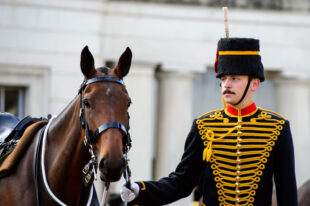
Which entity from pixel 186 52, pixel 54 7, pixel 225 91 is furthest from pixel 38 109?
pixel 225 91

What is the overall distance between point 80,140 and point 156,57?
10.7 metres

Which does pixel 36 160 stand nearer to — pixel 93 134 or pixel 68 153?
pixel 68 153

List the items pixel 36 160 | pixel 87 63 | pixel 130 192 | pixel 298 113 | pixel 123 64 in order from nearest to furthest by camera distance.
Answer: pixel 130 192, pixel 87 63, pixel 123 64, pixel 36 160, pixel 298 113

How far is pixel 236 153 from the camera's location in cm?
539

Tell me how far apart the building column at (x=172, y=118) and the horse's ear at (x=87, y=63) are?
1051 centimetres

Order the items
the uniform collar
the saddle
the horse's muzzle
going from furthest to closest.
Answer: the saddle
the uniform collar
the horse's muzzle

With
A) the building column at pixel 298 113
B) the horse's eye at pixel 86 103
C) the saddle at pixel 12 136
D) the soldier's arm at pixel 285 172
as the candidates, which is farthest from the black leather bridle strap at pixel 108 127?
the building column at pixel 298 113

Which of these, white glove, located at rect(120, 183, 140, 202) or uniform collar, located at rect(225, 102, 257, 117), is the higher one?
uniform collar, located at rect(225, 102, 257, 117)

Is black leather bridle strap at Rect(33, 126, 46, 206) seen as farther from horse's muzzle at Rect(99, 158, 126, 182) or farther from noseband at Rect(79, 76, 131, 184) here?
horse's muzzle at Rect(99, 158, 126, 182)

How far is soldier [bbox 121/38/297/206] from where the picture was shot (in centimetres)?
534

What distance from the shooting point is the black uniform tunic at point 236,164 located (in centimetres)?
532

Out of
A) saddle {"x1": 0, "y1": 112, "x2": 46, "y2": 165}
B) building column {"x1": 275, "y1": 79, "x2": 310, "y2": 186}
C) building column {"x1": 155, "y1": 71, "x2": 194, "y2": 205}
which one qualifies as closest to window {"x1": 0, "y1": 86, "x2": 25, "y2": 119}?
building column {"x1": 155, "y1": 71, "x2": 194, "y2": 205}

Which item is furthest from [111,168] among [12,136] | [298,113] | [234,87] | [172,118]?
[298,113]

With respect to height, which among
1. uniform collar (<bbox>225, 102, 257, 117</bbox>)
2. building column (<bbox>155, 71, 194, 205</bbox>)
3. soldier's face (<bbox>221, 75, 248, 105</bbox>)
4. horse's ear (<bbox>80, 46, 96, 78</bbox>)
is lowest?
building column (<bbox>155, 71, 194, 205</bbox>)
